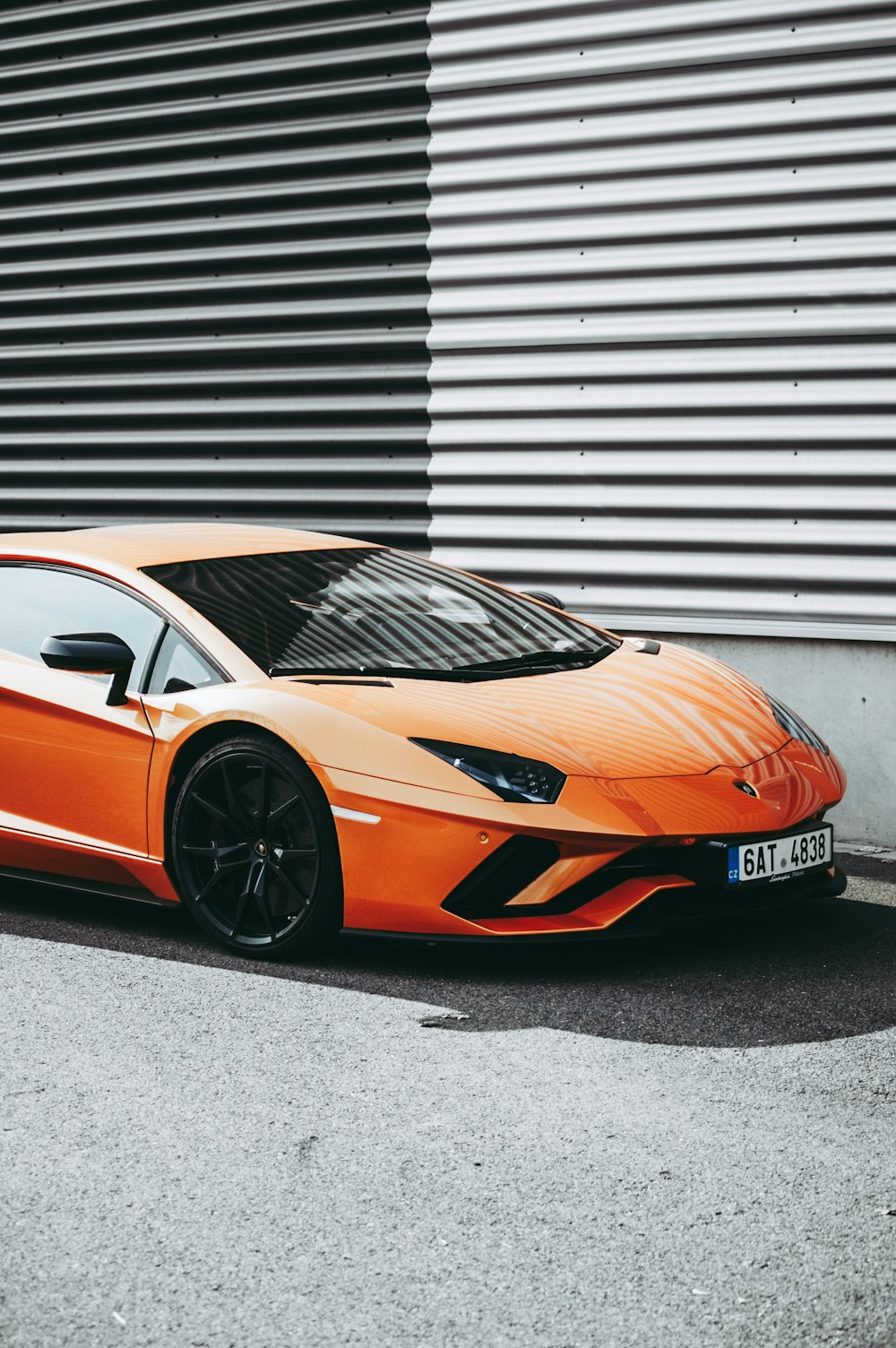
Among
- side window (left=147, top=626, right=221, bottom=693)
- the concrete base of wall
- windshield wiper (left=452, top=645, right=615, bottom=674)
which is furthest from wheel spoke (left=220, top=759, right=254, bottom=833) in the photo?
the concrete base of wall

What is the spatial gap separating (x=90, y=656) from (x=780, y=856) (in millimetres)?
2128

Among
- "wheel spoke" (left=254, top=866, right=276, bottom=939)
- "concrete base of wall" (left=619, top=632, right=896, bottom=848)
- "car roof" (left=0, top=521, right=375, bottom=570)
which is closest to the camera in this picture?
"wheel spoke" (left=254, top=866, right=276, bottom=939)

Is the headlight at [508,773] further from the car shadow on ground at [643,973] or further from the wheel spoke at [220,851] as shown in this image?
the wheel spoke at [220,851]

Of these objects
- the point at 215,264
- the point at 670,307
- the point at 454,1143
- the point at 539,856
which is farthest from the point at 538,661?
the point at 215,264

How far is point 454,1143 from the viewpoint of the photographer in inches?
132

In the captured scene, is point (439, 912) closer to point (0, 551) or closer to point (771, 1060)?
point (771, 1060)

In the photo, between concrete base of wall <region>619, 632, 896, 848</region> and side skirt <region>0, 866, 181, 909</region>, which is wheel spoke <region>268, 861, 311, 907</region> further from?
concrete base of wall <region>619, 632, 896, 848</region>

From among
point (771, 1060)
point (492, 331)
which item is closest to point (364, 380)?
point (492, 331)

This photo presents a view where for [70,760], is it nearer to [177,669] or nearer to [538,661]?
[177,669]

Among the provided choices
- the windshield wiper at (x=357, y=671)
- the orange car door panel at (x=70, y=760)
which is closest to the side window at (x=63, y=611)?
the orange car door panel at (x=70, y=760)

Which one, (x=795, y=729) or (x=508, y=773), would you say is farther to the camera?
(x=795, y=729)

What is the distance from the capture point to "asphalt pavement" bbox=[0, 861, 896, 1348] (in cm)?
266

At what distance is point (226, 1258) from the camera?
2.84 m

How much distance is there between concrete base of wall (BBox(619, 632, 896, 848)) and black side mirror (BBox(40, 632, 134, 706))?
125 inches
